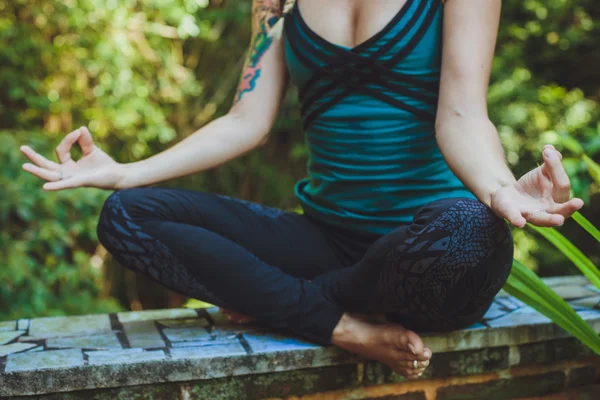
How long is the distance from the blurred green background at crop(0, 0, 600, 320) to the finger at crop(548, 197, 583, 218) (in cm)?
134

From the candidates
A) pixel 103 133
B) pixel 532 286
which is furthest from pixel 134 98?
pixel 532 286

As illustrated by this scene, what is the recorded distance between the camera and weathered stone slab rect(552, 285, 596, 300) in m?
2.01

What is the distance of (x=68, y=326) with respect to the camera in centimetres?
170

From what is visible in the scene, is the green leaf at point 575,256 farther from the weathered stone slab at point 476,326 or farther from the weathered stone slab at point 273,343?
the weathered stone slab at point 273,343

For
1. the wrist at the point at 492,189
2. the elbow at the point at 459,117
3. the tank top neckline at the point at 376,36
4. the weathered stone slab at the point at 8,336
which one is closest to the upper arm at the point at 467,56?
the elbow at the point at 459,117

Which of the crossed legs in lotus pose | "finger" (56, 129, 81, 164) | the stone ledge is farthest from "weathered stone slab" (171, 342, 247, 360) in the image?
"finger" (56, 129, 81, 164)

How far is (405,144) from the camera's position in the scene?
4.90 ft

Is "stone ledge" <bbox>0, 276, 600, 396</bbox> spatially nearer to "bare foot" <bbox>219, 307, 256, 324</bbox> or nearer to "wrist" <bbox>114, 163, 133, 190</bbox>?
"bare foot" <bbox>219, 307, 256, 324</bbox>

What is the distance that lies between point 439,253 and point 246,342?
0.54 m

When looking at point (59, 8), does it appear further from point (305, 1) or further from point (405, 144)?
point (405, 144)

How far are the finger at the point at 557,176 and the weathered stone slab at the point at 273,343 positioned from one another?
2.26ft

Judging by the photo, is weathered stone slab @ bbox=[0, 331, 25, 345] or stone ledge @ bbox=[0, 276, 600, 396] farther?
weathered stone slab @ bbox=[0, 331, 25, 345]

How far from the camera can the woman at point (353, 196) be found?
4.26 feet

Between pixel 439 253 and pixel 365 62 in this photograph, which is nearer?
pixel 439 253
